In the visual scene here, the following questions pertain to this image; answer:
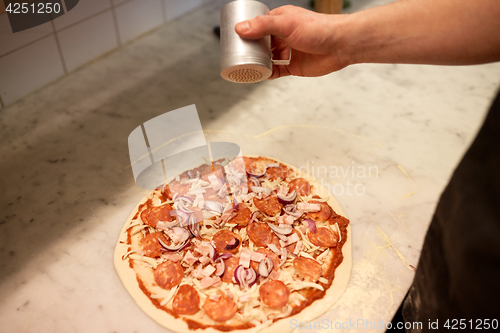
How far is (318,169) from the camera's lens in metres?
1.56

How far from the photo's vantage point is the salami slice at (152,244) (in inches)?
46.1

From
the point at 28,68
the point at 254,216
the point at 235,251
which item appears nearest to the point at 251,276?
the point at 235,251

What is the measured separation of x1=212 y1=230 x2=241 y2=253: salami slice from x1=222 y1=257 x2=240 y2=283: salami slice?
0.04 m

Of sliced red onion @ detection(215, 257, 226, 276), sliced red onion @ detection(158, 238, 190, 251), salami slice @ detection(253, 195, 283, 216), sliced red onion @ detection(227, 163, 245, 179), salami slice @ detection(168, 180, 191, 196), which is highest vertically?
sliced red onion @ detection(227, 163, 245, 179)

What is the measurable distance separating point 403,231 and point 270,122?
2.71 ft

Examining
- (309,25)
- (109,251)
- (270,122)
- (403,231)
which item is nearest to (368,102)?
(270,122)

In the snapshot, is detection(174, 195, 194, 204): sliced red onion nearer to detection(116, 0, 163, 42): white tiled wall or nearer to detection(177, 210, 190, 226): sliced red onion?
detection(177, 210, 190, 226): sliced red onion

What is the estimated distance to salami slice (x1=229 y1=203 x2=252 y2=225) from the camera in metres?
1.26

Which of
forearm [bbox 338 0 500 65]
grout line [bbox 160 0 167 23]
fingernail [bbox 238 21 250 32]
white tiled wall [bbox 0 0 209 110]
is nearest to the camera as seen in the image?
forearm [bbox 338 0 500 65]

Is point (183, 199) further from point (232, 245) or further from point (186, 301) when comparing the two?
point (186, 301)

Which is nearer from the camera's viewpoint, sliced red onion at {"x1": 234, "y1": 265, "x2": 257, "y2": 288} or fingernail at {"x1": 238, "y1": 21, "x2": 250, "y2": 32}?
fingernail at {"x1": 238, "y1": 21, "x2": 250, "y2": 32}

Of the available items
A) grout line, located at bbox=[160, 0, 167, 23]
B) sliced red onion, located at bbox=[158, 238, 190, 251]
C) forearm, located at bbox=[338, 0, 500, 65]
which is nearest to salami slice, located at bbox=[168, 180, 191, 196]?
sliced red onion, located at bbox=[158, 238, 190, 251]

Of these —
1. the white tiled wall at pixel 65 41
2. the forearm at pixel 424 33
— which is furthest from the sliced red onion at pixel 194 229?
the white tiled wall at pixel 65 41

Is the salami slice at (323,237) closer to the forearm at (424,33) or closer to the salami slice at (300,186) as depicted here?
the salami slice at (300,186)
